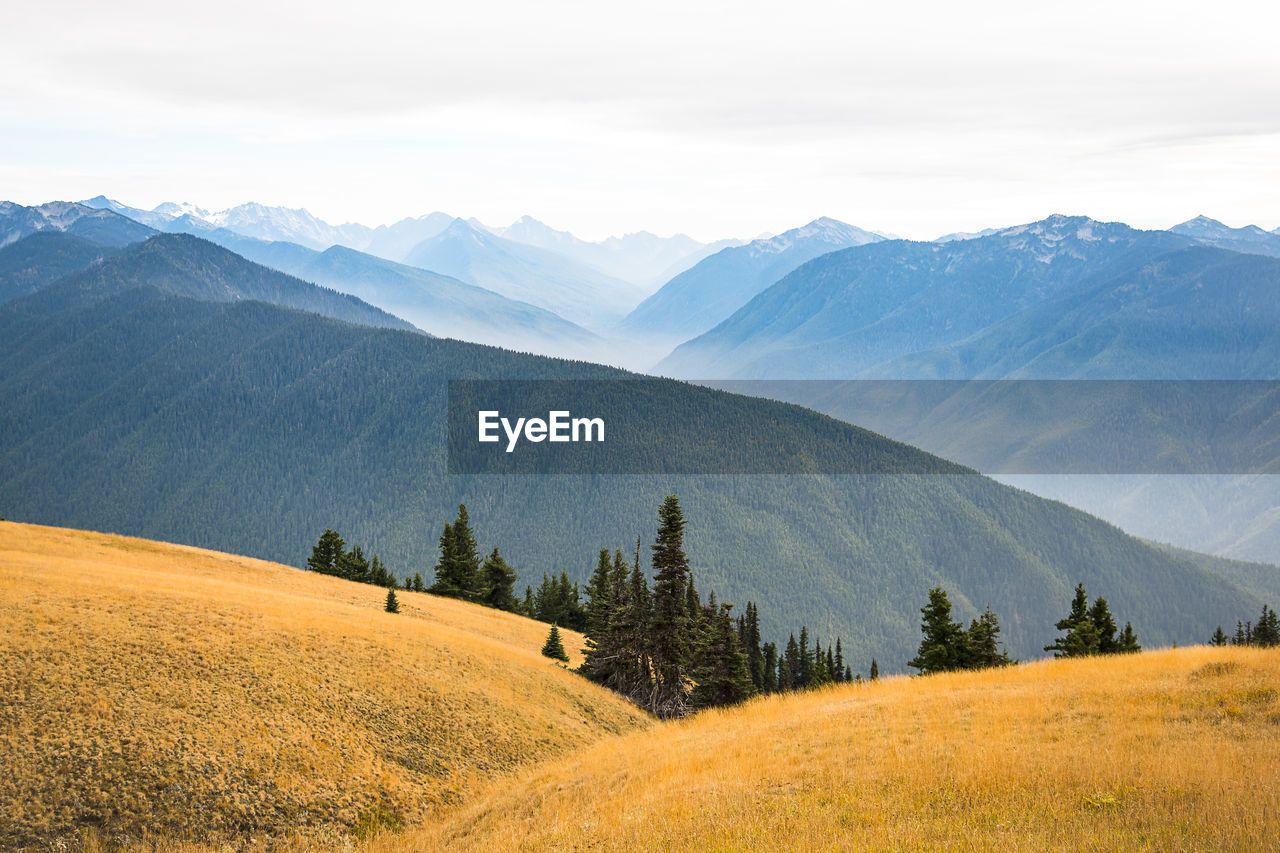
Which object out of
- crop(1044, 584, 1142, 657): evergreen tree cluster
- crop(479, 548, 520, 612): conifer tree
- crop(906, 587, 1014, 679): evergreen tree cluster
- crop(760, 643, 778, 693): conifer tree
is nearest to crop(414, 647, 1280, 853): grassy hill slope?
crop(906, 587, 1014, 679): evergreen tree cluster

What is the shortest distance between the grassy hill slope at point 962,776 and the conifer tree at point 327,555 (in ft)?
214

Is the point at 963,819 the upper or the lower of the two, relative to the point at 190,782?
upper

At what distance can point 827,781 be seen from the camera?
751 inches

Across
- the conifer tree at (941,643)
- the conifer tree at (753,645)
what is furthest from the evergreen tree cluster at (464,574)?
the conifer tree at (941,643)

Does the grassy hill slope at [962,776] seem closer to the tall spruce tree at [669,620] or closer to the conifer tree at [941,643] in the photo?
the tall spruce tree at [669,620]

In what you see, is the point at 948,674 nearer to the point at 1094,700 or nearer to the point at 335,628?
the point at 1094,700

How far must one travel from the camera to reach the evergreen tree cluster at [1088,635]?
5172 cm

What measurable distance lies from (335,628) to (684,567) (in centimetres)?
2003

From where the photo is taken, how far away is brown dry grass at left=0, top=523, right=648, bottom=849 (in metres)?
23.2

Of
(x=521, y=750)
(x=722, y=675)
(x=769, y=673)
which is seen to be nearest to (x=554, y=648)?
(x=722, y=675)

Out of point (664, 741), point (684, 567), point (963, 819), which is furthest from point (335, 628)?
point (963, 819)

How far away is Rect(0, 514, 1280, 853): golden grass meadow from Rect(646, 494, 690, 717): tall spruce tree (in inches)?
339

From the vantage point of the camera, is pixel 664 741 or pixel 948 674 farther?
pixel 948 674

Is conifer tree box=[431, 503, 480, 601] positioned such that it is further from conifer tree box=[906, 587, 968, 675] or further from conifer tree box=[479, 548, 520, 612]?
conifer tree box=[906, 587, 968, 675]
